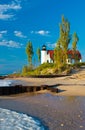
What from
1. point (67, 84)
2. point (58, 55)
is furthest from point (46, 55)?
point (67, 84)

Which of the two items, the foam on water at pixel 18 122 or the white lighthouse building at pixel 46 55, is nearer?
the foam on water at pixel 18 122

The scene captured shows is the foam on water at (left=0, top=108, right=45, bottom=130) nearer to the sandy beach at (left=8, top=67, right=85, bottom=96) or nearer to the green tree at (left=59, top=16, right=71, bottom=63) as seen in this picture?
the sandy beach at (left=8, top=67, right=85, bottom=96)

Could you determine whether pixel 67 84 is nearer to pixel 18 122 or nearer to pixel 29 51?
pixel 18 122

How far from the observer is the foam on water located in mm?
13414

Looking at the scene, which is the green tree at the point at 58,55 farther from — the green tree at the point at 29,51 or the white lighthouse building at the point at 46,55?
the white lighthouse building at the point at 46,55

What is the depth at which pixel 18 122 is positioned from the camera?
576 inches

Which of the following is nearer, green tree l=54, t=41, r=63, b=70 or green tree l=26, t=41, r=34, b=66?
green tree l=54, t=41, r=63, b=70

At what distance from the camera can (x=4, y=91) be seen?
31703mm

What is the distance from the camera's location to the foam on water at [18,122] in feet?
44.0

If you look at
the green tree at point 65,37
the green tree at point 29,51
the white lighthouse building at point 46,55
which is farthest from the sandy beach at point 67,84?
the white lighthouse building at point 46,55

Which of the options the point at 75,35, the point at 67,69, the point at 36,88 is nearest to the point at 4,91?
the point at 36,88

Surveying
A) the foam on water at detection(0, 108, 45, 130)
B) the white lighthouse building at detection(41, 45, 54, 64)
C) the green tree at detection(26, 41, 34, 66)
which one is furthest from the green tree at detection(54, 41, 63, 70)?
the foam on water at detection(0, 108, 45, 130)

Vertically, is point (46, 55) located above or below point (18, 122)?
above

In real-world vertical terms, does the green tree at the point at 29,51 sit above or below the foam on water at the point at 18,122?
above
